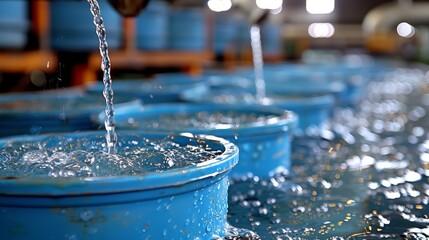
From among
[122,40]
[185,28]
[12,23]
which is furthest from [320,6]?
[12,23]

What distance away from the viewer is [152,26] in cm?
535

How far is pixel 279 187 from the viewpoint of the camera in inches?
81.7

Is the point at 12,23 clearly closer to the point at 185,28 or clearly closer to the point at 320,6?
the point at 185,28

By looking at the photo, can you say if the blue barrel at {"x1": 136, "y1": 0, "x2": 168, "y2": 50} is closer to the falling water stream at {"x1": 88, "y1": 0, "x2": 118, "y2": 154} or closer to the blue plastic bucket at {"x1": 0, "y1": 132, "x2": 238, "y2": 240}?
the falling water stream at {"x1": 88, "y1": 0, "x2": 118, "y2": 154}

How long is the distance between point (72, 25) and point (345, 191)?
116 inches

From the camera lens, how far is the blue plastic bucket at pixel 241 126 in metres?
2.12

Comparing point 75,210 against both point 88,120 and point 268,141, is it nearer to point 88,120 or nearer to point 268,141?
point 268,141

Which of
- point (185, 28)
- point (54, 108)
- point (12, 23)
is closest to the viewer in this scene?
point (54, 108)

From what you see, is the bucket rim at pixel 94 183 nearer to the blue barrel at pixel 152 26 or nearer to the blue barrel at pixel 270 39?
the blue barrel at pixel 152 26

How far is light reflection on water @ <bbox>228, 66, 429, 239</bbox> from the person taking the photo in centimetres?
160

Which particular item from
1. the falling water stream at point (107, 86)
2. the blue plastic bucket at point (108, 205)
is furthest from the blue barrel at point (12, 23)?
the blue plastic bucket at point (108, 205)

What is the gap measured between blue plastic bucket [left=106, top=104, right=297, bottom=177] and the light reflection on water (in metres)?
0.06

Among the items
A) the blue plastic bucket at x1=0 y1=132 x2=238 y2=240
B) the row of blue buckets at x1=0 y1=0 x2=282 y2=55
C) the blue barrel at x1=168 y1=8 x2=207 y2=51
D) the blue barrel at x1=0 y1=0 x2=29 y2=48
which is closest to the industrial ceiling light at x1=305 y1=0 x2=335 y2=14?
the row of blue buckets at x1=0 y1=0 x2=282 y2=55

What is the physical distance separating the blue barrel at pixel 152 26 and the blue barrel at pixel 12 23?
1531mm
